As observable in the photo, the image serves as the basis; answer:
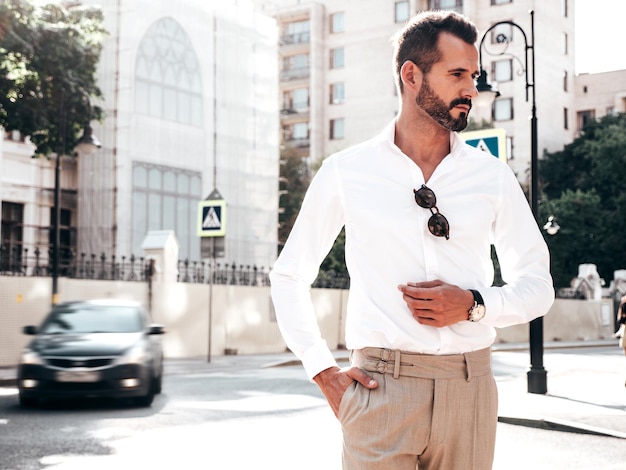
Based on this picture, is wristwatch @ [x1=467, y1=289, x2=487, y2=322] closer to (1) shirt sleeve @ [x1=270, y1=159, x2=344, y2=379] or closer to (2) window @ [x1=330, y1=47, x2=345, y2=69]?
(1) shirt sleeve @ [x1=270, y1=159, x2=344, y2=379]

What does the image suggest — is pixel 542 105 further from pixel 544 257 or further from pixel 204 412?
pixel 544 257

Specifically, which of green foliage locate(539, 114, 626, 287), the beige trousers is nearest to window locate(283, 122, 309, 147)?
green foliage locate(539, 114, 626, 287)

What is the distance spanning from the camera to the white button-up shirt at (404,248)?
2816 mm

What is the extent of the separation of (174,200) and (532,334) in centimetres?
2601

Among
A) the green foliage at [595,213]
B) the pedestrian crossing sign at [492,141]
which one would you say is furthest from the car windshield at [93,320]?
the green foliage at [595,213]

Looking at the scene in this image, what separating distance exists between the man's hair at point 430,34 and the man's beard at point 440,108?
0.21 feet

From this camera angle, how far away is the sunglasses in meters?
2.78

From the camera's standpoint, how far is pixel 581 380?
17.0 meters

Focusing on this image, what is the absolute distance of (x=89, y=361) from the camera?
12.1 meters

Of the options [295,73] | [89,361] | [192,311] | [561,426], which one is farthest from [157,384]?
[295,73]

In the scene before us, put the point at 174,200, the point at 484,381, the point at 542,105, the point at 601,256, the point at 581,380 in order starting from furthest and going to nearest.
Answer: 1. the point at 542,105
2. the point at 601,256
3. the point at 174,200
4. the point at 581,380
5. the point at 484,381

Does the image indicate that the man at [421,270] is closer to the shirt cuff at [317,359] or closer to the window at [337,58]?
the shirt cuff at [317,359]

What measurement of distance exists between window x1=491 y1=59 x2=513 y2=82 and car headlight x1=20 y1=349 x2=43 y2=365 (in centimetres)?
5076

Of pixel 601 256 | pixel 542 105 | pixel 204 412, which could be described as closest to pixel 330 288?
pixel 204 412
